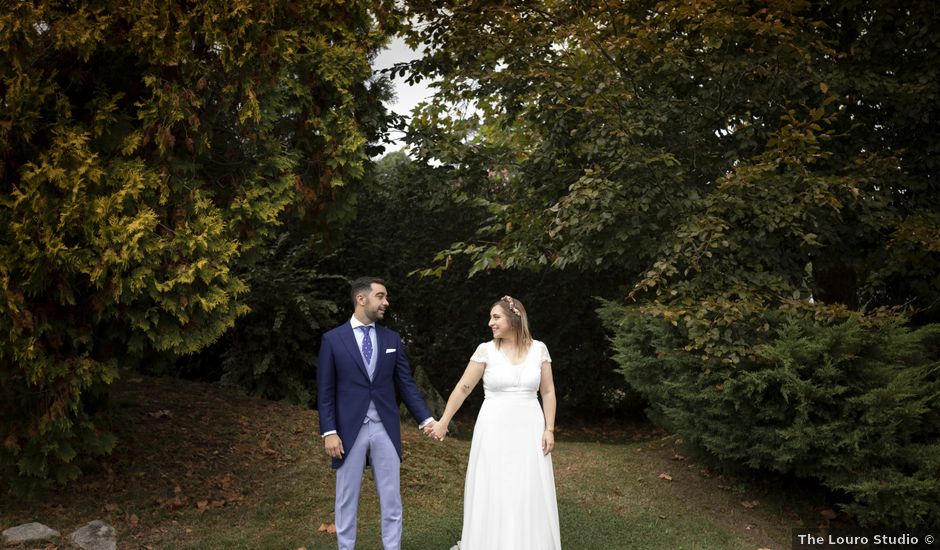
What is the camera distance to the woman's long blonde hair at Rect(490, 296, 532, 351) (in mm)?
6137

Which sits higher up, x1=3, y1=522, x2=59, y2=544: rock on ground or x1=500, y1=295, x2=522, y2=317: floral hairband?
x1=500, y1=295, x2=522, y2=317: floral hairband

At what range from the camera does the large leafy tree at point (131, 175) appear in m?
6.88

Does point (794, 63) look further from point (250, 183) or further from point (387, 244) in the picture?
point (387, 244)

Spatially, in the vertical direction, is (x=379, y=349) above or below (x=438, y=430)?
above

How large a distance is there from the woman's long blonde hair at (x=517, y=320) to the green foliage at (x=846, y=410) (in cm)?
329

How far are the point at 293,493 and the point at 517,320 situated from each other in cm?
382

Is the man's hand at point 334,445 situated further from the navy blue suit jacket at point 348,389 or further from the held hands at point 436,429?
the held hands at point 436,429

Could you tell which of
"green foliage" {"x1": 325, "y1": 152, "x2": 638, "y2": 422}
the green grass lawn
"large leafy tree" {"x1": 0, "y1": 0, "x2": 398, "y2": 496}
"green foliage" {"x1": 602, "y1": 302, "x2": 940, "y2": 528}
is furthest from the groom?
"green foliage" {"x1": 325, "y1": 152, "x2": 638, "y2": 422}

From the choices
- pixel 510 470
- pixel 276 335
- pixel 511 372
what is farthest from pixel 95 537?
pixel 276 335

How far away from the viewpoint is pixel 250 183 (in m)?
7.94

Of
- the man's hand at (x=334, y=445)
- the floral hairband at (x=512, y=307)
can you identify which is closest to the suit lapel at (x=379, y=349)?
the man's hand at (x=334, y=445)

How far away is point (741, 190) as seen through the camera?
351 inches

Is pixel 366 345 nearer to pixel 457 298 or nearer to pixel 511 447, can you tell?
pixel 511 447

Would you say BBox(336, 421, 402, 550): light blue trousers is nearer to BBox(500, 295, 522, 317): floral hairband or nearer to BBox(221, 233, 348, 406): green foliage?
BBox(500, 295, 522, 317): floral hairband
